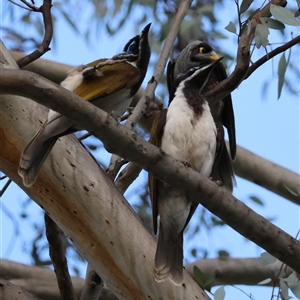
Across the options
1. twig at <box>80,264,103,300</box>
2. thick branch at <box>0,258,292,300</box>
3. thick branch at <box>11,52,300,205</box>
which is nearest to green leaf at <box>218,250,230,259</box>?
thick branch at <box>0,258,292,300</box>

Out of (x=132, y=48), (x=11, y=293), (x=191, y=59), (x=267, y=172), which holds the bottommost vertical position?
(x=11, y=293)

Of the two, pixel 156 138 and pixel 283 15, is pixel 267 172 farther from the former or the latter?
pixel 283 15

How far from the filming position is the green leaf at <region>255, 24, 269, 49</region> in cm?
200

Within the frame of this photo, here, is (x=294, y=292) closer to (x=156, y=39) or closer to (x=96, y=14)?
(x=156, y=39)

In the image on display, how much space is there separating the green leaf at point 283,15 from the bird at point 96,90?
51 centimetres

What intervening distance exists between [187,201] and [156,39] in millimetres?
1900

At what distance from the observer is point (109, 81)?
2.21 m

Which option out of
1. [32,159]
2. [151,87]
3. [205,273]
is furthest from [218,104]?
[32,159]

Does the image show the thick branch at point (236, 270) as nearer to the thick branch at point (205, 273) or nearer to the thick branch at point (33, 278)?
the thick branch at point (205, 273)

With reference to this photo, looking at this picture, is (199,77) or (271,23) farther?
(199,77)

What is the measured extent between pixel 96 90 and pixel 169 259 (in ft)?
1.75

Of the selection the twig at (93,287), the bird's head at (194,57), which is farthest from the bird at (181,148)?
the bird's head at (194,57)

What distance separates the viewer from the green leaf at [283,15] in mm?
1997

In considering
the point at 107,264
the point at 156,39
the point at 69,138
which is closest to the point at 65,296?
the point at 107,264
